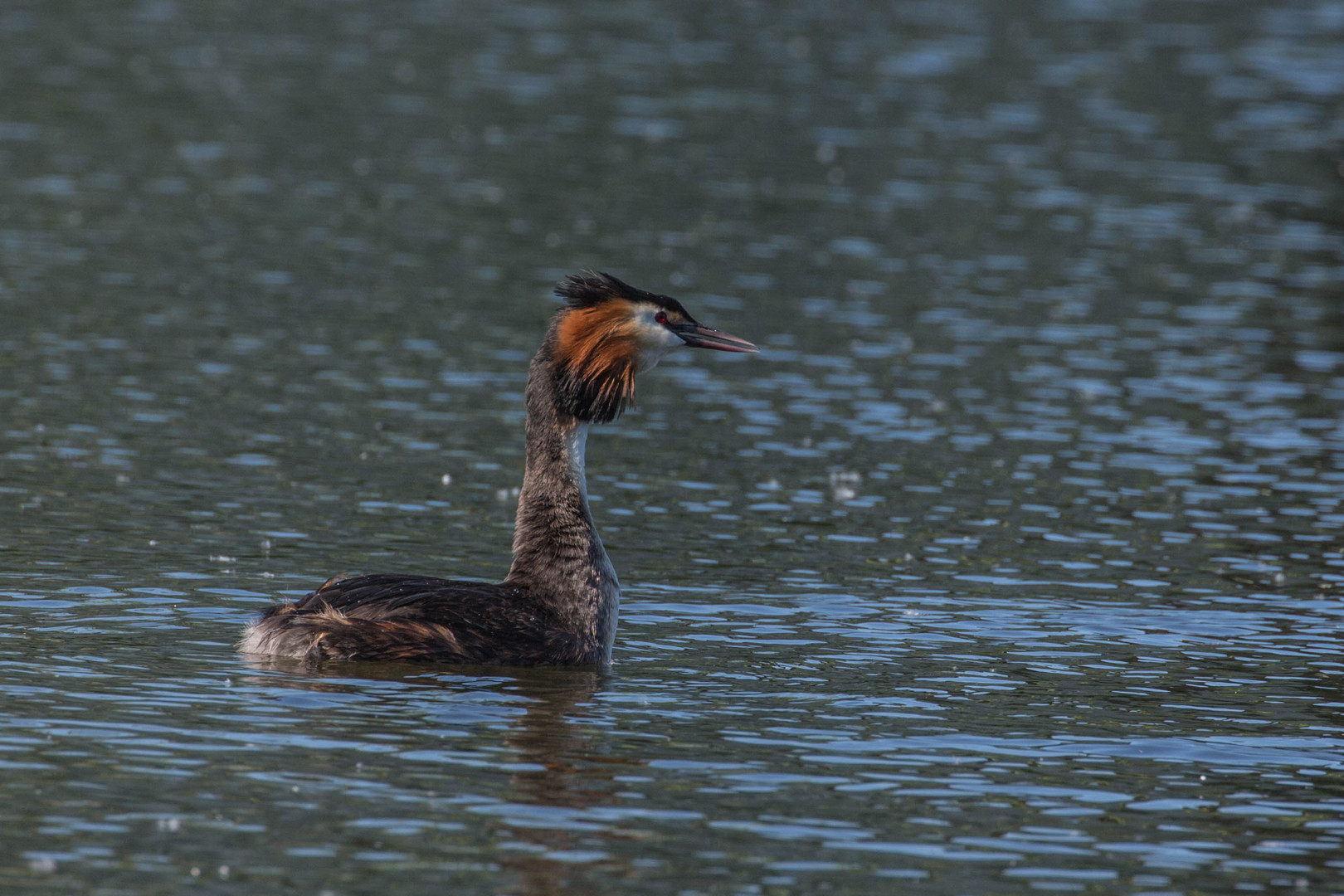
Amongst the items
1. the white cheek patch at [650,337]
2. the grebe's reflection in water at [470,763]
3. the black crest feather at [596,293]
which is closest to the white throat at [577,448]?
the white cheek patch at [650,337]

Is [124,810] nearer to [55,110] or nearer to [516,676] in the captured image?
[516,676]

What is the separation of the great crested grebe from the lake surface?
13.0 inches

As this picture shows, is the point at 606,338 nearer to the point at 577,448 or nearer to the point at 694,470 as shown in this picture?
the point at 577,448

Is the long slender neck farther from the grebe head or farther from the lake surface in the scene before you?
the lake surface

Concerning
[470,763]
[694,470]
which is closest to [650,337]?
[470,763]

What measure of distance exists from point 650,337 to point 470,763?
4673 millimetres

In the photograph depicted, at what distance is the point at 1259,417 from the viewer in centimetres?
2898

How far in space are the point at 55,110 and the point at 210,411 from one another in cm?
2213

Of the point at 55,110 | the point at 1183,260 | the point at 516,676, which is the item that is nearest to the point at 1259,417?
the point at 1183,260

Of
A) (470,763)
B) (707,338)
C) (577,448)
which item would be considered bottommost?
(470,763)

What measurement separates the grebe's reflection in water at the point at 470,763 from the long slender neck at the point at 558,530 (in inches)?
22.0

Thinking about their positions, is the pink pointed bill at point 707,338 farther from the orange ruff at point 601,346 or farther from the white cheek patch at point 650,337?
the orange ruff at point 601,346

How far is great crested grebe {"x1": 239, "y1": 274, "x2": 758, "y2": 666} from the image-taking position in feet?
54.4

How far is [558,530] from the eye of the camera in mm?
17812
